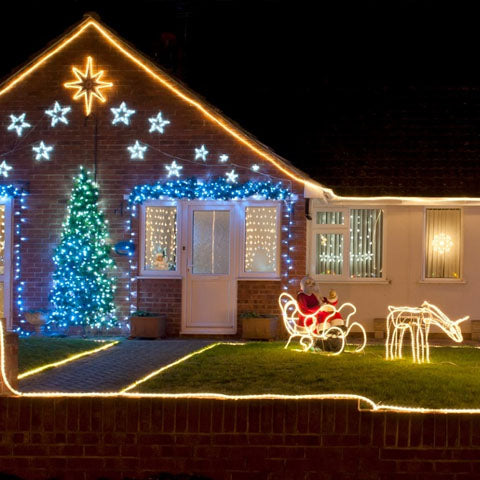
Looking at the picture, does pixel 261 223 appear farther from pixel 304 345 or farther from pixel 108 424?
pixel 108 424

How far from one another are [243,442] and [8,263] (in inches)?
346

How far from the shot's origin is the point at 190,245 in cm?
1469

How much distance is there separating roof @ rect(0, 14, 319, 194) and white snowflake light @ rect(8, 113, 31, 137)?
1.76 ft

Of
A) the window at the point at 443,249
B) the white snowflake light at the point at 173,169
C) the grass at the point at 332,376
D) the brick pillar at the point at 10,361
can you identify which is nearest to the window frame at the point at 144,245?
the white snowflake light at the point at 173,169

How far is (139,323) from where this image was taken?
552 inches

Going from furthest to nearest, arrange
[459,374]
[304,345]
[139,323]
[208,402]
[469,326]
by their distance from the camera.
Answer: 1. [469,326]
2. [139,323]
3. [304,345]
4. [459,374]
5. [208,402]

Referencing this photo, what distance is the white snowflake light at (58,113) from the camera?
580 inches

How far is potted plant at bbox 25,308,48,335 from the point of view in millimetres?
14461

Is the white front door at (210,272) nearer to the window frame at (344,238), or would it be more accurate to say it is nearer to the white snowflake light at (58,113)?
the window frame at (344,238)

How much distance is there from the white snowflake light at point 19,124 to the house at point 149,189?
2 cm

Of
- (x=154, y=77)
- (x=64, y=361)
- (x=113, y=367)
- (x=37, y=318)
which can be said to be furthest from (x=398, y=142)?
(x=64, y=361)

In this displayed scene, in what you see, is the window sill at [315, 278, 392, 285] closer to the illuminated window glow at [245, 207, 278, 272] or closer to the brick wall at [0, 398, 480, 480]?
the illuminated window glow at [245, 207, 278, 272]

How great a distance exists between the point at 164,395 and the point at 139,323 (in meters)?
6.69

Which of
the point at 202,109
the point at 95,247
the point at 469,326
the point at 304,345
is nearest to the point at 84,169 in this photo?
the point at 95,247
